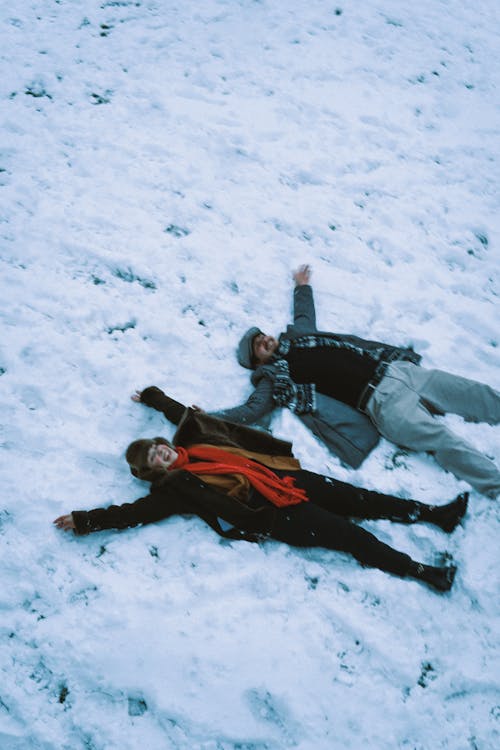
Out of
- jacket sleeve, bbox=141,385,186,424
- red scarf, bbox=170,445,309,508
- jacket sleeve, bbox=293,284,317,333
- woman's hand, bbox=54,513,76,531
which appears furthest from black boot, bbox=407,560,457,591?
woman's hand, bbox=54,513,76,531

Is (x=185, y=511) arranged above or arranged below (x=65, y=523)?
above

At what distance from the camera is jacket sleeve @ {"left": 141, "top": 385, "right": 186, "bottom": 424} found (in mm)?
3634

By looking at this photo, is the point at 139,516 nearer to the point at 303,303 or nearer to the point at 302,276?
the point at 303,303

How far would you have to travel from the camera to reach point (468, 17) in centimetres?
694

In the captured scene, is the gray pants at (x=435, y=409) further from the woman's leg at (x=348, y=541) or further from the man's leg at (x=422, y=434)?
the woman's leg at (x=348, y=541)

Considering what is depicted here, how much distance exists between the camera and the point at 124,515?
316cm

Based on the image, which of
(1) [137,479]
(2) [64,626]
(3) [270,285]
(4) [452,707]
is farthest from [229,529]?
(3) [270,285]

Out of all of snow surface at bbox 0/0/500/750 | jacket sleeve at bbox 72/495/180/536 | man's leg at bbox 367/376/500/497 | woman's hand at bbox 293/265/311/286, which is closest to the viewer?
snow surface at bbox 0/0/500/750

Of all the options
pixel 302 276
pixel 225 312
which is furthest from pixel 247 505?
pixel 302 276

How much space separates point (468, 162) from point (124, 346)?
4133mm

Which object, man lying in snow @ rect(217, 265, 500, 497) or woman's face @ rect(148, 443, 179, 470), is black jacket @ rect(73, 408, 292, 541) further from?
man lying in snow @ rect(217, 265, 500, 497)

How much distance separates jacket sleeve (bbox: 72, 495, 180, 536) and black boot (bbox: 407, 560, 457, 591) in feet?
4.80

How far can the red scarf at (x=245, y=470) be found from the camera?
10.4 ft

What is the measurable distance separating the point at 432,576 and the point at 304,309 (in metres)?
2.20
